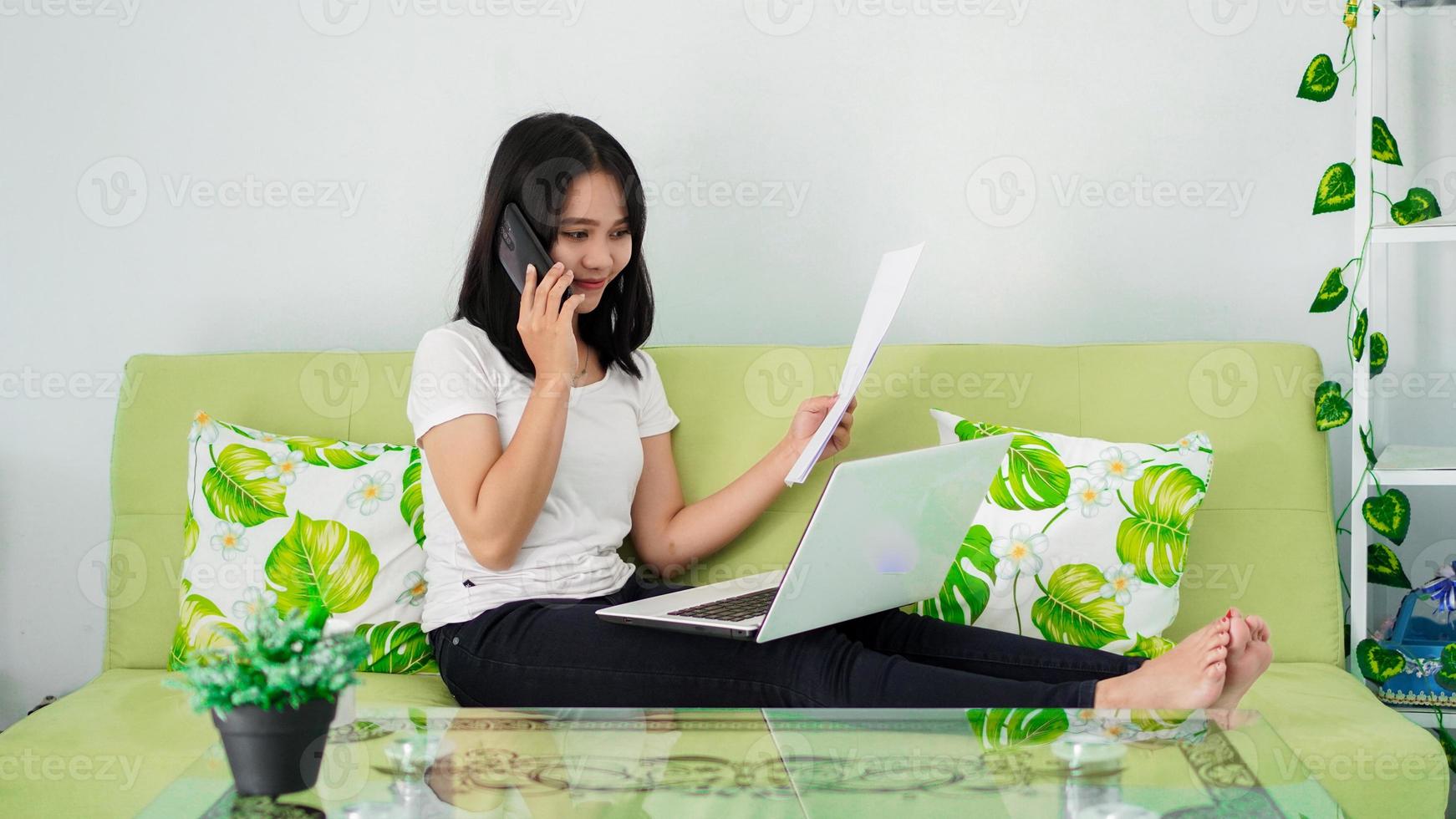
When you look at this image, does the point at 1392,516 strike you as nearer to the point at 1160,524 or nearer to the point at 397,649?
the point at 1160,524

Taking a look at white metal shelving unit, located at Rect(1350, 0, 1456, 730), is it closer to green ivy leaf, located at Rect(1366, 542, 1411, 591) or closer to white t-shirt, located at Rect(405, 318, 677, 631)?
green ivy leaf, located at Rect(1366, 542, 1411, 591)

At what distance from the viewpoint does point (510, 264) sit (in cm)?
156

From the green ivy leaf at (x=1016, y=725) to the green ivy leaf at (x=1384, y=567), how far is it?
3.00 feet

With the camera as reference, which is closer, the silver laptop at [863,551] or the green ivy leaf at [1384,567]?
the silver laptop at [863,551]

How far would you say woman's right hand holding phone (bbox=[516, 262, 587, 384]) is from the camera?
1.49m

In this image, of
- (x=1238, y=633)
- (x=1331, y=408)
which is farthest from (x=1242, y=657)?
(x=1331, y=408)

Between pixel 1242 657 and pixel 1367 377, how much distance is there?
736mm

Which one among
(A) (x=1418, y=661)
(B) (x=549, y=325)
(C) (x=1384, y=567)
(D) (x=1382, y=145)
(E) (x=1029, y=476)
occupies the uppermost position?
(D) (x=1382, y=145)

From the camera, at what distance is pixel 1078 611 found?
1.58 meters

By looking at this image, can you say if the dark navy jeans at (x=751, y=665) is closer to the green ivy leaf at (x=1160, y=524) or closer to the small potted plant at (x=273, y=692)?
the green ivy leaf at (x=1160, y=524)

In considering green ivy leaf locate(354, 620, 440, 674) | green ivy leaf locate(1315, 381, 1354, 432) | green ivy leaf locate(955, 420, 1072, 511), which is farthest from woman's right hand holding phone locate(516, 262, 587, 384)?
green ivy leaf locate(1315, 381, 1354, 432)

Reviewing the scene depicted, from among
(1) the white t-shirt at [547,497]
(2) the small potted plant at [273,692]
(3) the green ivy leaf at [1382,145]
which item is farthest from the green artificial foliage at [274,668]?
(3) the green ivy leaf at [1382,145]

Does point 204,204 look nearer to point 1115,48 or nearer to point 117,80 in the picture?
point 117,80

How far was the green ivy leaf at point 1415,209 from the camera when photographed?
1743 millimetres
